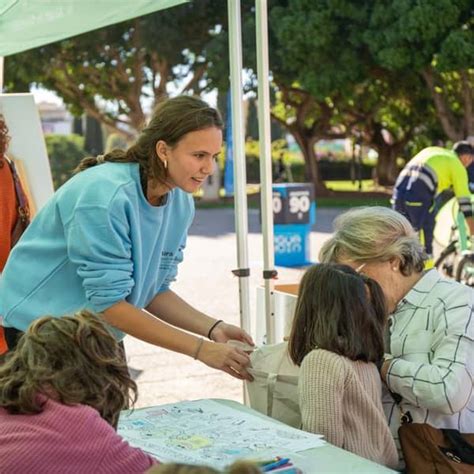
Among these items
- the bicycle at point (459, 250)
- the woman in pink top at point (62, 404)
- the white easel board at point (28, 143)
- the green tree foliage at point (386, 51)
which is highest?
the green tree foliage at point (386, 51)

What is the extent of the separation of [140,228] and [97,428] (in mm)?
940

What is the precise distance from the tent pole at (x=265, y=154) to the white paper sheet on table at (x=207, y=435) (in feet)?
4.18

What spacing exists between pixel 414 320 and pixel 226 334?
567 millimetres

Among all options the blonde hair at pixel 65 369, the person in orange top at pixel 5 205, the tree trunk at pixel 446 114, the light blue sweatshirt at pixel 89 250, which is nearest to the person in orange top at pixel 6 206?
the person in orange top at pixel 5 205

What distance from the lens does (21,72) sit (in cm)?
2517

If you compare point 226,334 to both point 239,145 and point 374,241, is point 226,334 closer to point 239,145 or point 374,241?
point 374,241

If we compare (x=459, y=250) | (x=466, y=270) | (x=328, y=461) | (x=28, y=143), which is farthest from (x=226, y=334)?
(x=459, y=250)

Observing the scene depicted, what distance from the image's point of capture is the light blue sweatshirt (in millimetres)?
2488

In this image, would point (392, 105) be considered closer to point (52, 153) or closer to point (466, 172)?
point (52, 153)

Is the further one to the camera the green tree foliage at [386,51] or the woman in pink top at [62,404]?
the green tree foliage at [386,51]

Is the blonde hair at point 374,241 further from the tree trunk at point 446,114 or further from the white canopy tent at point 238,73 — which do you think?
the tree trunk at point 446,114

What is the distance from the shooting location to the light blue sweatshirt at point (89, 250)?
2488 mm

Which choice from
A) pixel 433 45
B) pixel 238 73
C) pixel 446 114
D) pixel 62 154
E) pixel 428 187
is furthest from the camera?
pixel 62 154

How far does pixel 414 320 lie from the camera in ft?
8.59
